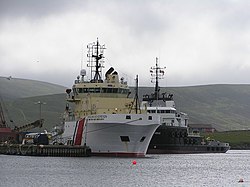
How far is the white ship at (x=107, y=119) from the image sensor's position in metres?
75.4

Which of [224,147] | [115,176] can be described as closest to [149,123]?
[115,176]

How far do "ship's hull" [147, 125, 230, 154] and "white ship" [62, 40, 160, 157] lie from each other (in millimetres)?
22834

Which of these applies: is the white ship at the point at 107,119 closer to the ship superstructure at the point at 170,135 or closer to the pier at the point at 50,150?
the pier at the point at 50,150

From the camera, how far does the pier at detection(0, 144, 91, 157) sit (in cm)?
7794

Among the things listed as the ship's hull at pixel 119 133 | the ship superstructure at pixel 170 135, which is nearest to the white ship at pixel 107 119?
the ship's hull at pixel 119 133

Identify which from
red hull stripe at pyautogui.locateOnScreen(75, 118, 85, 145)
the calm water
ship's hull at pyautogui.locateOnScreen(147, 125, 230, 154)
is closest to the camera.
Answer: the calm water

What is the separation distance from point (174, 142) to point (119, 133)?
37.5 m

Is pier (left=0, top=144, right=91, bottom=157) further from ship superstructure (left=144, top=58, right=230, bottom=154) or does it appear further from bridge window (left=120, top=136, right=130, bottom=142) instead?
ship superstructure (left=144, top=58, right=230, bottom=154)

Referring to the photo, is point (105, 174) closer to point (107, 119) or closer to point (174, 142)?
point (107, 119)

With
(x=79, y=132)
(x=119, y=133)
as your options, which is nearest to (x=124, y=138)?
(x=119, y=133)

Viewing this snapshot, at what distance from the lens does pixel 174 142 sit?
111625mm

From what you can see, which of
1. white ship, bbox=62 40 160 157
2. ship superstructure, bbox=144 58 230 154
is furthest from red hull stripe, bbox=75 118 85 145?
ship superstructure, bbox=144 58 230 154

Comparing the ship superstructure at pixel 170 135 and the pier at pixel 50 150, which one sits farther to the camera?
the ship superstructure at pixel 170 135

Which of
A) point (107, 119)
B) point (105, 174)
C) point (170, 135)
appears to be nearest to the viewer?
point (105, 174)
